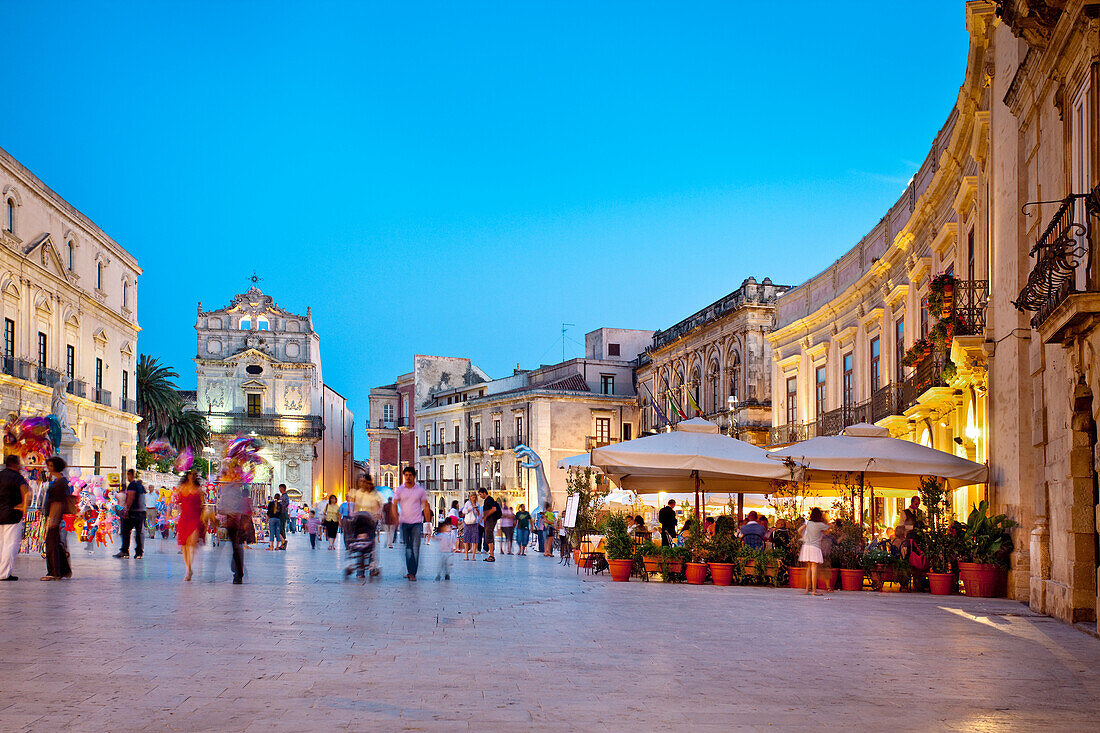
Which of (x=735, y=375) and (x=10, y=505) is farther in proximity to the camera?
(x=735, y=375)

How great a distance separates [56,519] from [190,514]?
70.7 inches

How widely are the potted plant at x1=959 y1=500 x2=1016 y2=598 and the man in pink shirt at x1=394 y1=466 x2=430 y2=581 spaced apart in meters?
7.75

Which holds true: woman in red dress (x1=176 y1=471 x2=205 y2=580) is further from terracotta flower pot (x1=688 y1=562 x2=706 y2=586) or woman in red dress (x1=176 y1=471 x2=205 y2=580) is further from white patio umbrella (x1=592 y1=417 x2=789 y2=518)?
terracotta flower pot (x1=688 y1=562 x2=706 y2=586)

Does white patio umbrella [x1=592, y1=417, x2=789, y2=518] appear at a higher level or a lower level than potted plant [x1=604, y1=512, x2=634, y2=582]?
higher

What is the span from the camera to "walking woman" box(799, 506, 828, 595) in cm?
1627

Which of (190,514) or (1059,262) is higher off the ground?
(1059,262)

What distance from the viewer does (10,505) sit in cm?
1468

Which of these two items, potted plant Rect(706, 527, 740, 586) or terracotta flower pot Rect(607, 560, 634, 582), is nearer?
potted plant Rect(706, 527, 740, 586)

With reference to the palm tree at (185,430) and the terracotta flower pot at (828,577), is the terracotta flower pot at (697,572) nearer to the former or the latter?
the terracotta flower pot at (828,577)

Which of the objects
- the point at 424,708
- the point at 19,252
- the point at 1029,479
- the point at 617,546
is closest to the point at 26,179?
the point at 19,252

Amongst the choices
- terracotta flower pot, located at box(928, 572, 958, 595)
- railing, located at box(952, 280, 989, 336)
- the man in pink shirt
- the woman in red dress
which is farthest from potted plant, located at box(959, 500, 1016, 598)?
the woman in red dress

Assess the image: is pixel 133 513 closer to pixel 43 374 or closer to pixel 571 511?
pixel 571 511

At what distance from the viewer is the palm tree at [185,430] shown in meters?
67.6

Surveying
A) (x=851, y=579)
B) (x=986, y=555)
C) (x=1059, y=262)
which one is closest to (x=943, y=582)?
(x=986, y=555)
